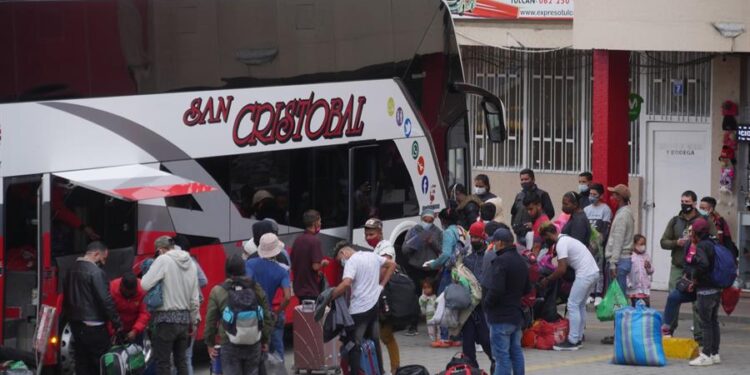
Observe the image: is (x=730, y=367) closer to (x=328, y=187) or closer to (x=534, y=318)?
(x=534, y=318)

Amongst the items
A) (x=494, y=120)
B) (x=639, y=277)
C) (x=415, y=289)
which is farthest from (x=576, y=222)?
(x=494, y=120)

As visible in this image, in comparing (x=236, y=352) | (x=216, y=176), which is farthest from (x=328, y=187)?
(x=236, y=352)

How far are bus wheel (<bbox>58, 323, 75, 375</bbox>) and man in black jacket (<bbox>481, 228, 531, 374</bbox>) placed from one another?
4005 millimetres

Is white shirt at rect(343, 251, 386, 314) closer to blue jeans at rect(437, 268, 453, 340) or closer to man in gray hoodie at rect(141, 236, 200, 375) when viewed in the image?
man in gray hoodie at rect(141, 236, 200, 375)

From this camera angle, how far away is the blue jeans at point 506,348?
14.4 metres

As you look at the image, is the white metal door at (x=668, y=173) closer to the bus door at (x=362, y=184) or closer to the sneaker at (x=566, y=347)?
the sneaker at (x=566, y=347)

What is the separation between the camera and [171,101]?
1587 cm

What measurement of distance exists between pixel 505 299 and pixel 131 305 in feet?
11.5

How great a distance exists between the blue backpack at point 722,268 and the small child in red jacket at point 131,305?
19.9ft

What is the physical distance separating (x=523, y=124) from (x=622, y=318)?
34.0ft

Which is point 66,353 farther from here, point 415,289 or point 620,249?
point 620,249

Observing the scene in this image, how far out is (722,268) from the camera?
53.3 feet

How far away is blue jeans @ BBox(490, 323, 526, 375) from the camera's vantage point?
14.4 meters

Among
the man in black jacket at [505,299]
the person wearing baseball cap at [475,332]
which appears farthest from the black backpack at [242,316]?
the person wearing baseball cap at [475,332]
